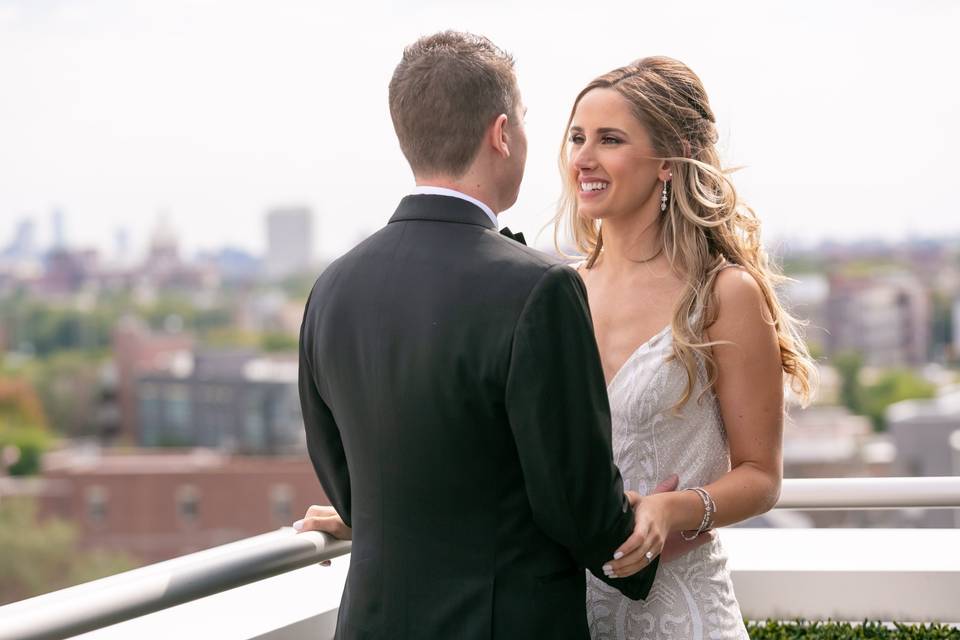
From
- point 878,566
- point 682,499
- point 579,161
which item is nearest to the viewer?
point 682,499

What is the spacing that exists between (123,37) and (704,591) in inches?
4223

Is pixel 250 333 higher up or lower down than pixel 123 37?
lower down

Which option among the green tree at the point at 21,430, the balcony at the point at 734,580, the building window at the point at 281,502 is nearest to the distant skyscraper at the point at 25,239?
the green tree at the point at 21,430

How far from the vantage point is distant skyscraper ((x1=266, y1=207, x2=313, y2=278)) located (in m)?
110

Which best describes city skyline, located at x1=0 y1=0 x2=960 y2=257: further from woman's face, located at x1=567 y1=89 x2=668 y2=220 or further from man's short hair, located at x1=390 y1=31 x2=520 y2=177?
man's short hair, located at x1=390 y1=31 x2=520 y2=177

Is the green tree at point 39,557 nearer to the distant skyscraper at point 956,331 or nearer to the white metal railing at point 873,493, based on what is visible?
the white metal railing at point 873,493

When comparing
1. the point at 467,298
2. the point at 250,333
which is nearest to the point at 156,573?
the point at 467,298

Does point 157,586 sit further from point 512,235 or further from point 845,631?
point 845,631

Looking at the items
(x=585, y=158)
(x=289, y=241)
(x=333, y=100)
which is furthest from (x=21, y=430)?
(x=585, y=158)

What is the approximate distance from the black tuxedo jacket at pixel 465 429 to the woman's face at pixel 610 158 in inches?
21.1

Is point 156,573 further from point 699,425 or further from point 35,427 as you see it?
point 35,427

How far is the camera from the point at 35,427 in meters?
71.6

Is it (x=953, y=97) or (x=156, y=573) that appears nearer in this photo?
(x=156, y=573)

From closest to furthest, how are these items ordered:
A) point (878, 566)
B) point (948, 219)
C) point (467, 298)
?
point (467, 298), point (878, 566), point (948, 219)
